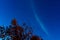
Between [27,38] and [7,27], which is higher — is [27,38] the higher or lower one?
the lower one

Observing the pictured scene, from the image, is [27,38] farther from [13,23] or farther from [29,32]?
[13,23]

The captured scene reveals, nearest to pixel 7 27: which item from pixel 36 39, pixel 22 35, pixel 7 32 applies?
pixel 7 32

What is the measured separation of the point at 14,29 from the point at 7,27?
549 millimetres

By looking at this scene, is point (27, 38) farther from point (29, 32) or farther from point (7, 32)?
point (7, 32)

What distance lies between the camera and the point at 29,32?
14.0 m

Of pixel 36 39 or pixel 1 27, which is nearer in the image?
pixel 36 39

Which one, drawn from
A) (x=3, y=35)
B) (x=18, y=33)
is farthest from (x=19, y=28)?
(x=3, y=35)

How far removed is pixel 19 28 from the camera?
1370cm

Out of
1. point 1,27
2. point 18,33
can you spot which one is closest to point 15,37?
point 18,33

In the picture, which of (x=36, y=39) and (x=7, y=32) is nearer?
(x=36, y=39)

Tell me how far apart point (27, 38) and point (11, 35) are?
1.05m

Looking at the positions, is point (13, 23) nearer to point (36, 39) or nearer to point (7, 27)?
point (7, 27)

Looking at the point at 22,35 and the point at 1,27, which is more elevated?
the point at 1,27

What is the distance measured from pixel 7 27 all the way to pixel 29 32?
1484 mm
